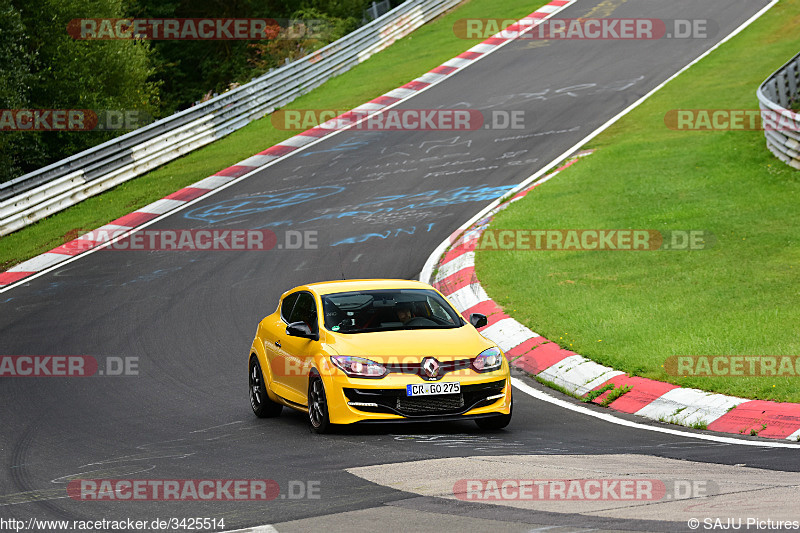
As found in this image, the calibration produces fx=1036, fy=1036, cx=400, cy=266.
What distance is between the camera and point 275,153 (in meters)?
27.4

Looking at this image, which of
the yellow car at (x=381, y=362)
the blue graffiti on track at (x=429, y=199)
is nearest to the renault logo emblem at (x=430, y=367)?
the yellow car at (x=381, y=362)

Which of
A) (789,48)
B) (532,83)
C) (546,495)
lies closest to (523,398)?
(546,495)

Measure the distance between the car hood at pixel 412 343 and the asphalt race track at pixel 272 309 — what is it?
77cm

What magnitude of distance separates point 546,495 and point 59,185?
20228 mm

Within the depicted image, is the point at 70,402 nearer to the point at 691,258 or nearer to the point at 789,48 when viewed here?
the point at 691,258

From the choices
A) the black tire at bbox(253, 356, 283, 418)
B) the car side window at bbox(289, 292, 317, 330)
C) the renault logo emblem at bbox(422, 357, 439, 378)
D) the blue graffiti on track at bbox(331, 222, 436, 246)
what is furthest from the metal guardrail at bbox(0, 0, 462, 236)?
the renault logo emblem at bbox(422, 357, 439, 378)

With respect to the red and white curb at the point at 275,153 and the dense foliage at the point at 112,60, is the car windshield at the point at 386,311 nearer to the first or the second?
the red and white curb at the point at 275,153

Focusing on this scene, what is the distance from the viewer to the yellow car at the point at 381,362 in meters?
9.59

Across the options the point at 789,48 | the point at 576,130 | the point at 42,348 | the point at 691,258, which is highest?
the point at 789,48

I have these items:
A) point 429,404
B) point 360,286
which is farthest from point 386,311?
point 429,404

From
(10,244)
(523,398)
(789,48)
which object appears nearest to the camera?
(523,398)

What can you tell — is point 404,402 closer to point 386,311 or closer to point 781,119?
point 386,311

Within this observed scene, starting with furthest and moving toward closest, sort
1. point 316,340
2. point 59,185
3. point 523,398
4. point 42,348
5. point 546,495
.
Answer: point 59,185 → point 42,348 → point 523,398 → point 316,340 → point 546,495

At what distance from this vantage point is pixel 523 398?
11562 millimetres
